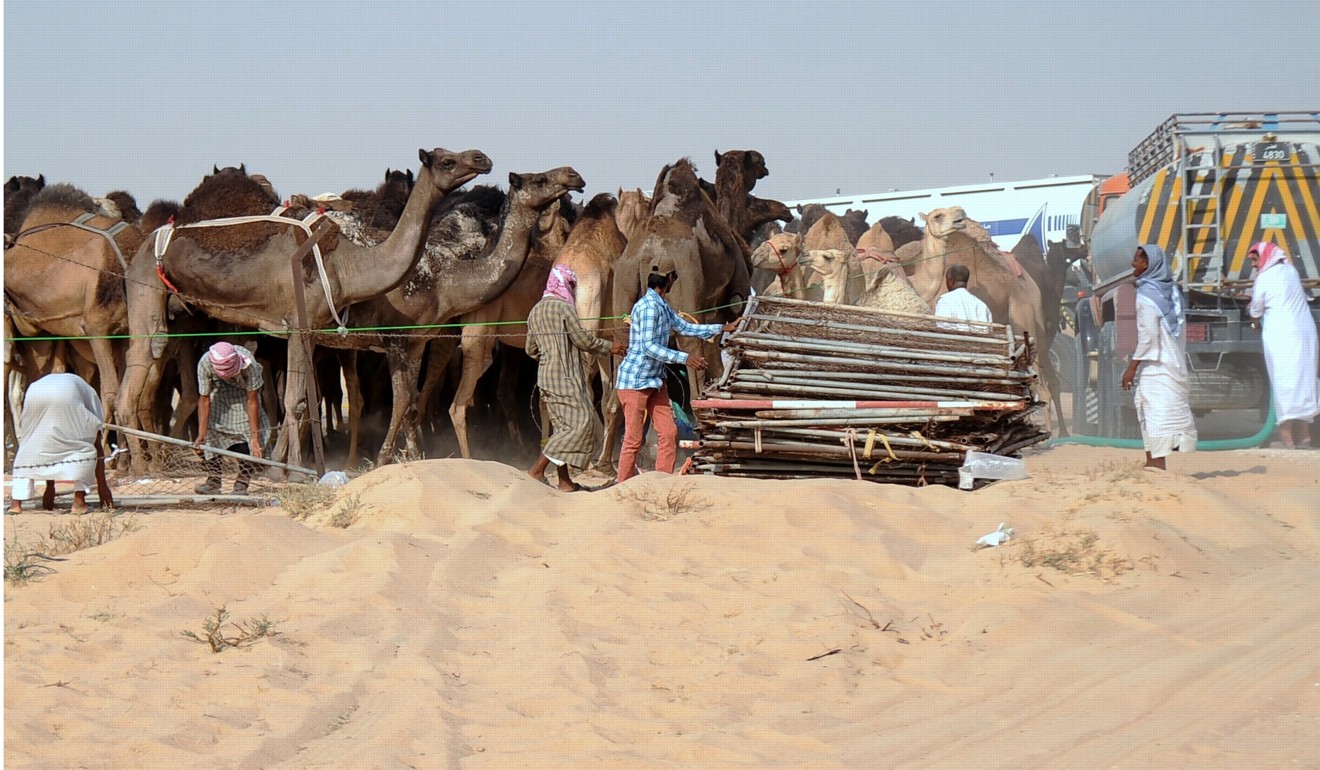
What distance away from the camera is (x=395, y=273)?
11.9 metres

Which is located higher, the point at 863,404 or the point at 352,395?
A: the point at 352,395

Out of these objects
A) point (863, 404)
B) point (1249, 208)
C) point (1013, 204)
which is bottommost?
point (863, 404)

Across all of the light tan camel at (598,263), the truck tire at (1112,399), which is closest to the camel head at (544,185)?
the light tan camel at (598,263)

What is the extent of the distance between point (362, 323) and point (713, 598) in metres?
7.14

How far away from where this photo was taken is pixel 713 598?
618 centimetres

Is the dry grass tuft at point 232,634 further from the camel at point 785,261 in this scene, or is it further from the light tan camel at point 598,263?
the camel at point 785,261

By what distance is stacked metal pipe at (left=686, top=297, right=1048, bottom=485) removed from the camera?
869cm

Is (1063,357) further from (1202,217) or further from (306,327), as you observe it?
(306,327)

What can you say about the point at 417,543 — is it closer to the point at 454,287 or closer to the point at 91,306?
the point at 454,287

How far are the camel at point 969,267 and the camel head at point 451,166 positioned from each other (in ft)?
15.2

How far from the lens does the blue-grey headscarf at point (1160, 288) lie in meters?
9.33

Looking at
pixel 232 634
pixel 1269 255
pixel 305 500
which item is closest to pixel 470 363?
pixel 305 500

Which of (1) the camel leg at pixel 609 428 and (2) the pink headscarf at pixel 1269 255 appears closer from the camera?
(2) the pink headscarf at pixel 1269 255

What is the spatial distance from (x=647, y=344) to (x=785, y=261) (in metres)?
3.09
